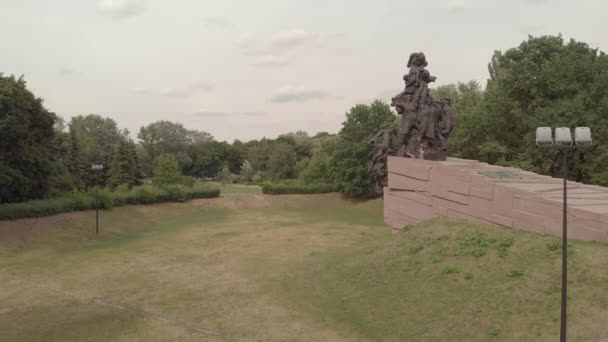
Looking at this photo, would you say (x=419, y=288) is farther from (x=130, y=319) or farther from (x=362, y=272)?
(x=130, y=319)

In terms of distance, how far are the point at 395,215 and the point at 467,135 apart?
1848cm

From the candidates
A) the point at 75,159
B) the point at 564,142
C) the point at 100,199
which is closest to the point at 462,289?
the point at 564,142

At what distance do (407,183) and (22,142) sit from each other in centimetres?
2442

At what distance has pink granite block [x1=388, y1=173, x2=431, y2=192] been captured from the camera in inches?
812

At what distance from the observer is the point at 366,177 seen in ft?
152

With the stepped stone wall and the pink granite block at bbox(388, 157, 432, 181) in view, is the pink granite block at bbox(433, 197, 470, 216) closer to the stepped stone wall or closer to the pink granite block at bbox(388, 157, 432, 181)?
the stepped stone wall

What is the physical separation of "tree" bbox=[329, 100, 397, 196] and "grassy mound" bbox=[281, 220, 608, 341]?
28271mm

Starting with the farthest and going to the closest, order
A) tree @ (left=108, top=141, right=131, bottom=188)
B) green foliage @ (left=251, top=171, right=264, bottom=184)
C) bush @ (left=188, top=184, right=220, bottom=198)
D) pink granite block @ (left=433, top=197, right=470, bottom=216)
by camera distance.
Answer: green foliage @ (left=251, top=171, right=264, bottom=184) → tree @ (left=108, top=141, right=131, bottom=188) → bush @ (left=188, top=184, right=220, bottom=198) → pink granite block @ (left=433, top=197, right=470, bottom=216)

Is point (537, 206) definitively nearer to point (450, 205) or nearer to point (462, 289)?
point (462, 289)


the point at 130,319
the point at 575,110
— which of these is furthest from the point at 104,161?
the point at 575,110

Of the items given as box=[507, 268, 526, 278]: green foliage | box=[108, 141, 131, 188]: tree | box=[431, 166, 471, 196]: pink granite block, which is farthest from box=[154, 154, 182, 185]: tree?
box=[507, 268, 526, 278]: green foliage

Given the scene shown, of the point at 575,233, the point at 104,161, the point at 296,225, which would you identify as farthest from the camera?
the point at 104,161

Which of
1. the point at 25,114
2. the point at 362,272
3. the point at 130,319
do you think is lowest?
the point at 130,319

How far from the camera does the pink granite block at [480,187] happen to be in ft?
54.4
